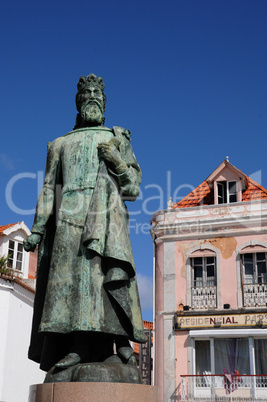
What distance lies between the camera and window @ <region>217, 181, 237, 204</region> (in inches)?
958

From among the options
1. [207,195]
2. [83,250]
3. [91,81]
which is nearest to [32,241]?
[83,250]

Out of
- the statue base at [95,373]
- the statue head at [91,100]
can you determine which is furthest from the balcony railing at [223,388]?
the statue base at [95,373]

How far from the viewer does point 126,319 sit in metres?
5.05

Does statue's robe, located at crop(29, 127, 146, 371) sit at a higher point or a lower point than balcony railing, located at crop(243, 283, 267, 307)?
lower

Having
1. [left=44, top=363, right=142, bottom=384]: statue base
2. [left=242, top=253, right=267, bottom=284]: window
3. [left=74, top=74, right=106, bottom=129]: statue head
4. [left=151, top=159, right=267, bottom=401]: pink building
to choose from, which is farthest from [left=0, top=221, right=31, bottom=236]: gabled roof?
[left=44, top=363, right=142, bottom=384]: statue base

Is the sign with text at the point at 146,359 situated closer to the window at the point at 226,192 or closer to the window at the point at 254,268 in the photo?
the window at the point at 254,268

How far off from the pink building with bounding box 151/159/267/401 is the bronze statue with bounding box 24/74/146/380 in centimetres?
1687

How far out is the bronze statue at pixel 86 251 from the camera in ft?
16.3

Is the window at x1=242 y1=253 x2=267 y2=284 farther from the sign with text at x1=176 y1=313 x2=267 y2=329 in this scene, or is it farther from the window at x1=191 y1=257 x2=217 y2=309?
the sign with text at x1=176 y1=313 x2=267 y2=329

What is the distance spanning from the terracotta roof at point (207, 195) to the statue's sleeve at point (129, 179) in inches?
738

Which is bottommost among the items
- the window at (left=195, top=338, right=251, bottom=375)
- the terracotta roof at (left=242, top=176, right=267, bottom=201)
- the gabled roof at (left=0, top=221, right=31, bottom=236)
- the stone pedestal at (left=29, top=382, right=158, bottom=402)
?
the stone pedestal at (left=29, top=382, right=158, bottom=402)

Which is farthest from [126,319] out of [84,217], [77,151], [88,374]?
[77,151]

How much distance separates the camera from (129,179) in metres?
5.61

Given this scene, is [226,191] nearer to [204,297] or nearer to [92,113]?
[204,297]
